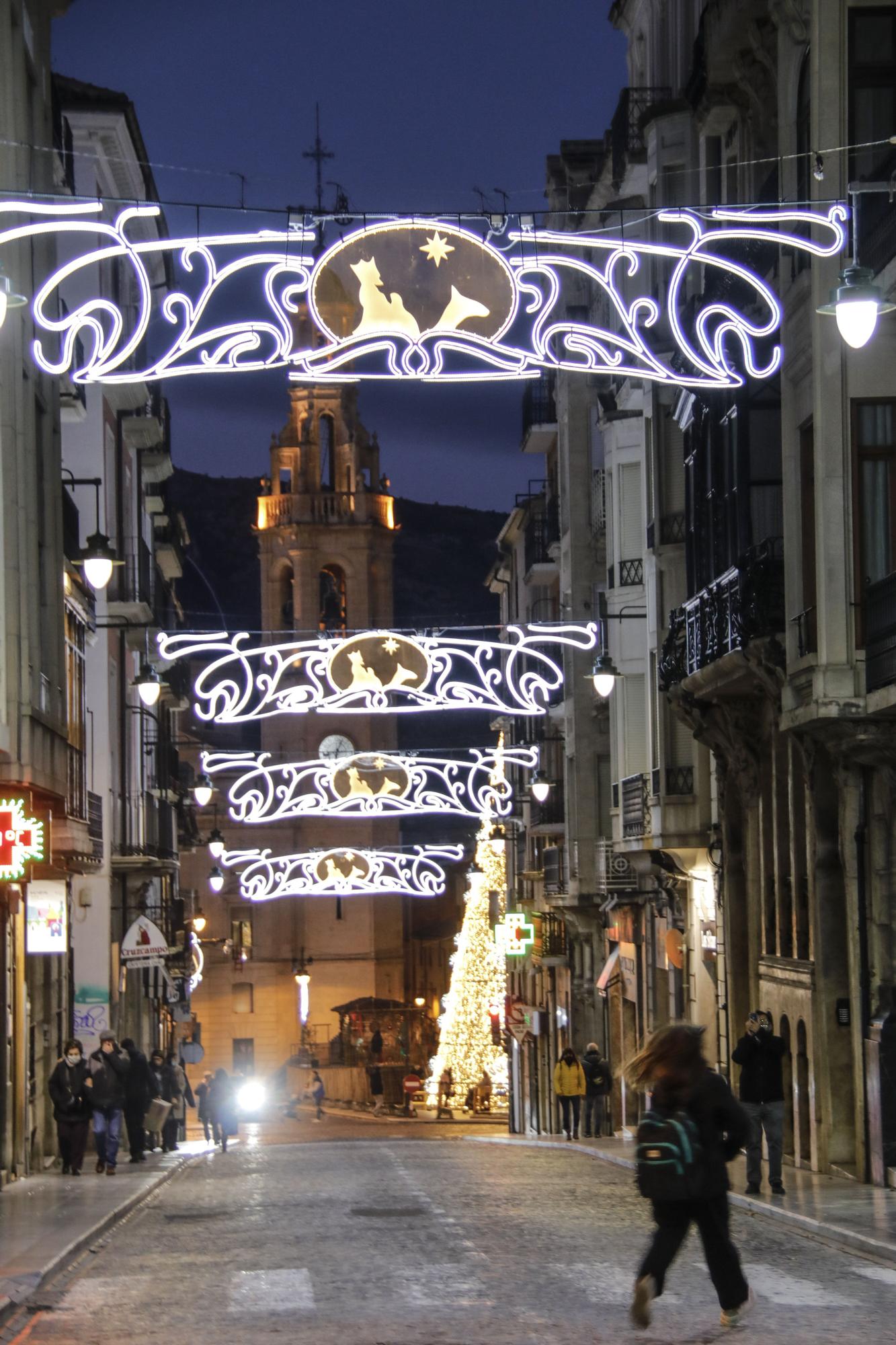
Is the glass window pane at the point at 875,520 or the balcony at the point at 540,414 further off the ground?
the balcony at the point at 540,414

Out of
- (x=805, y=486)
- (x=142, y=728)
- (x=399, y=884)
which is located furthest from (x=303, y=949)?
(x=805, y=486)

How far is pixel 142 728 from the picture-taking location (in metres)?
48.3

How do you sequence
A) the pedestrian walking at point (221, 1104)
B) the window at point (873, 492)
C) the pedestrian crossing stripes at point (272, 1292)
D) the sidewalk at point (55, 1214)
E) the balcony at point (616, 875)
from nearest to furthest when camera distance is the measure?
the pedestrian crossing stripes at point (272, 1292) < the sidewalk at point (55, 1214) < the window at point (873, 492) < the pedestrian walking at point (221, 1104) < the balcony at point (616, 875)

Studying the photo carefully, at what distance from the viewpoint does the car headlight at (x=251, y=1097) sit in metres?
74.6

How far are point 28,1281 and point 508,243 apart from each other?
24.6 feet

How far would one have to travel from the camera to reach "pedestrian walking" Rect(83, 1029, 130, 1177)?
2616 cm

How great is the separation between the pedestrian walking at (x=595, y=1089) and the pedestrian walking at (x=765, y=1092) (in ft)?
44.0

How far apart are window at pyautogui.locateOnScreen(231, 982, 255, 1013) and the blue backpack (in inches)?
3451

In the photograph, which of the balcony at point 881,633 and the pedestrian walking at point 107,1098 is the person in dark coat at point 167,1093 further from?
the balcony at point 881,633

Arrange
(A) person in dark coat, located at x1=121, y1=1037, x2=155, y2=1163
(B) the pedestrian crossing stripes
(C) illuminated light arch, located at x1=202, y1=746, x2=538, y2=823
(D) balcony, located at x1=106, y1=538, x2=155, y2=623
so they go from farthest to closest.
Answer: (D) balcony, located at x1=106, y1=538, x2=155, y2=623 → (C) illuminated light arch, located at x1=202, y1=746, x2=538, y2=823 → (A) person in dark coat, located at x1=121, y1=1037, x2=155, y2=1163 → (B) the pedestrian crossing stripes

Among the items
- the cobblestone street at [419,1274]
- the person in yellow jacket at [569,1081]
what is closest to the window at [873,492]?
the cobblestone street at [419,1274]

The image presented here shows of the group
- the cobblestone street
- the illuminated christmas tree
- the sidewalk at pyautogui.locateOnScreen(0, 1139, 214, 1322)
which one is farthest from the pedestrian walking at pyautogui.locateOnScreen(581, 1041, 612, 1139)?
the illuminated christmas tree

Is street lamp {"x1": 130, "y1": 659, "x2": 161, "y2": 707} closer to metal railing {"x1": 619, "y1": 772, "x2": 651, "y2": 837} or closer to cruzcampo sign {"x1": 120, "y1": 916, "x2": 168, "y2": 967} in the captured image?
cruzcampo sign {"x1": 120, "y1": 916, "x2": 168, "y2": 967}

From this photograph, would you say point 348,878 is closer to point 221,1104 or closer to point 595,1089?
point 221,1104
